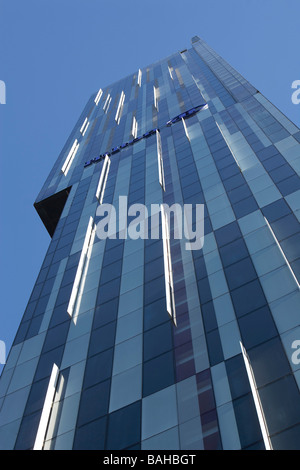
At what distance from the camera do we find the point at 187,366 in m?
21.7

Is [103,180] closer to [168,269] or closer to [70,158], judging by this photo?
[70,158]

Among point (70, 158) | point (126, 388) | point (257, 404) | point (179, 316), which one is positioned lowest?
point (257, 404)

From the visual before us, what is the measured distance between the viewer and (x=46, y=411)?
23.0 m

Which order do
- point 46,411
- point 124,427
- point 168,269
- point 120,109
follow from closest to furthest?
point 124,427 → point 46,411 → point 168,269 → point 120,109

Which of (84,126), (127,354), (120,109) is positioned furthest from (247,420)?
(84,126)

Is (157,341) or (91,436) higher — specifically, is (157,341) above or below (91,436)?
above

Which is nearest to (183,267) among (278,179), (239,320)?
(239,320)

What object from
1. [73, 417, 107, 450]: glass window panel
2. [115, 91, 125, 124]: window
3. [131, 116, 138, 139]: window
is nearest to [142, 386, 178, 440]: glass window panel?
[73, 417, 107, 450]: glass window panel

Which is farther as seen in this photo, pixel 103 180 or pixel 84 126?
pixel 84 126

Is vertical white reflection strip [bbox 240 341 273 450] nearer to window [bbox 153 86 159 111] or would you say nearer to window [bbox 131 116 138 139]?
window [bbox 131 116 138 139]

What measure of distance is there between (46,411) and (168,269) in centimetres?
1104

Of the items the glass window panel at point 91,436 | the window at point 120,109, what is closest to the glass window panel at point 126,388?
the glass window panel at point 91,436

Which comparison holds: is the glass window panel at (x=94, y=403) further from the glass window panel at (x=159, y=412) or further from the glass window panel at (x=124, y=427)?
the glass window panel at (x=159, y=412)

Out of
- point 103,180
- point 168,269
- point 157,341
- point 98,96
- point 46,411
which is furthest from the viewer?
point 98,96
